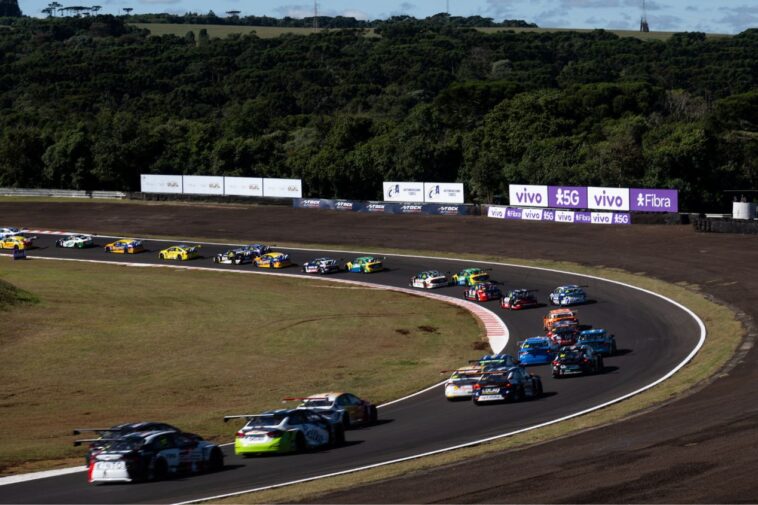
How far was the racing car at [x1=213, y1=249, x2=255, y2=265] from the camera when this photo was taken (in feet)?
293

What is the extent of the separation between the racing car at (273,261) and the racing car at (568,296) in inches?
1067

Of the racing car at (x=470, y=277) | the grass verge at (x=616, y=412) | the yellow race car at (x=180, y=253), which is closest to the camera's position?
the grass verge at (x=616, y=412)

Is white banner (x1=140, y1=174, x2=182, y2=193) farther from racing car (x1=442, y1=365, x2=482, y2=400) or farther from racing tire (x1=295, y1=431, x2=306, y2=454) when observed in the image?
racing tire (x1=295, y1=431, x2=306, y2=454)

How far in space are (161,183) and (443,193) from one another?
3690 centimetres

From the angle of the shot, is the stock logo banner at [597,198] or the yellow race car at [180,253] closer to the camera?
the stock logo banner at [597,198]

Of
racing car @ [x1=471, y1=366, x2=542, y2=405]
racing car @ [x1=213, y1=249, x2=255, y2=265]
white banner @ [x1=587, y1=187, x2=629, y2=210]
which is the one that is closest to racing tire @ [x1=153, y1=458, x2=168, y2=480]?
racing car @ [x1=471, y1=366, x2=542, y2=405]

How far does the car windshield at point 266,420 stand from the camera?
3095 centimetres

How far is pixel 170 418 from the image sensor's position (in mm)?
39375

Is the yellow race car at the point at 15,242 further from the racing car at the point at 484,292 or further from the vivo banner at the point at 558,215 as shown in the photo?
the racing car at the point at 484,292

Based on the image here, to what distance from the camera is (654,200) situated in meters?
91.2

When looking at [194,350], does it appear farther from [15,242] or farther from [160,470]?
[15,242]

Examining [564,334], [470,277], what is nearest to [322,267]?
[470,277]

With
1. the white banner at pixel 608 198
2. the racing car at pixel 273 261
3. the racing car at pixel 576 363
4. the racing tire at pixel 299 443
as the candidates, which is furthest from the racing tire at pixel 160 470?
the white banner at pixel 608 198

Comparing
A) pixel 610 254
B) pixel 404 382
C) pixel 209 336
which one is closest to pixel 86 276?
pixel 209 336
